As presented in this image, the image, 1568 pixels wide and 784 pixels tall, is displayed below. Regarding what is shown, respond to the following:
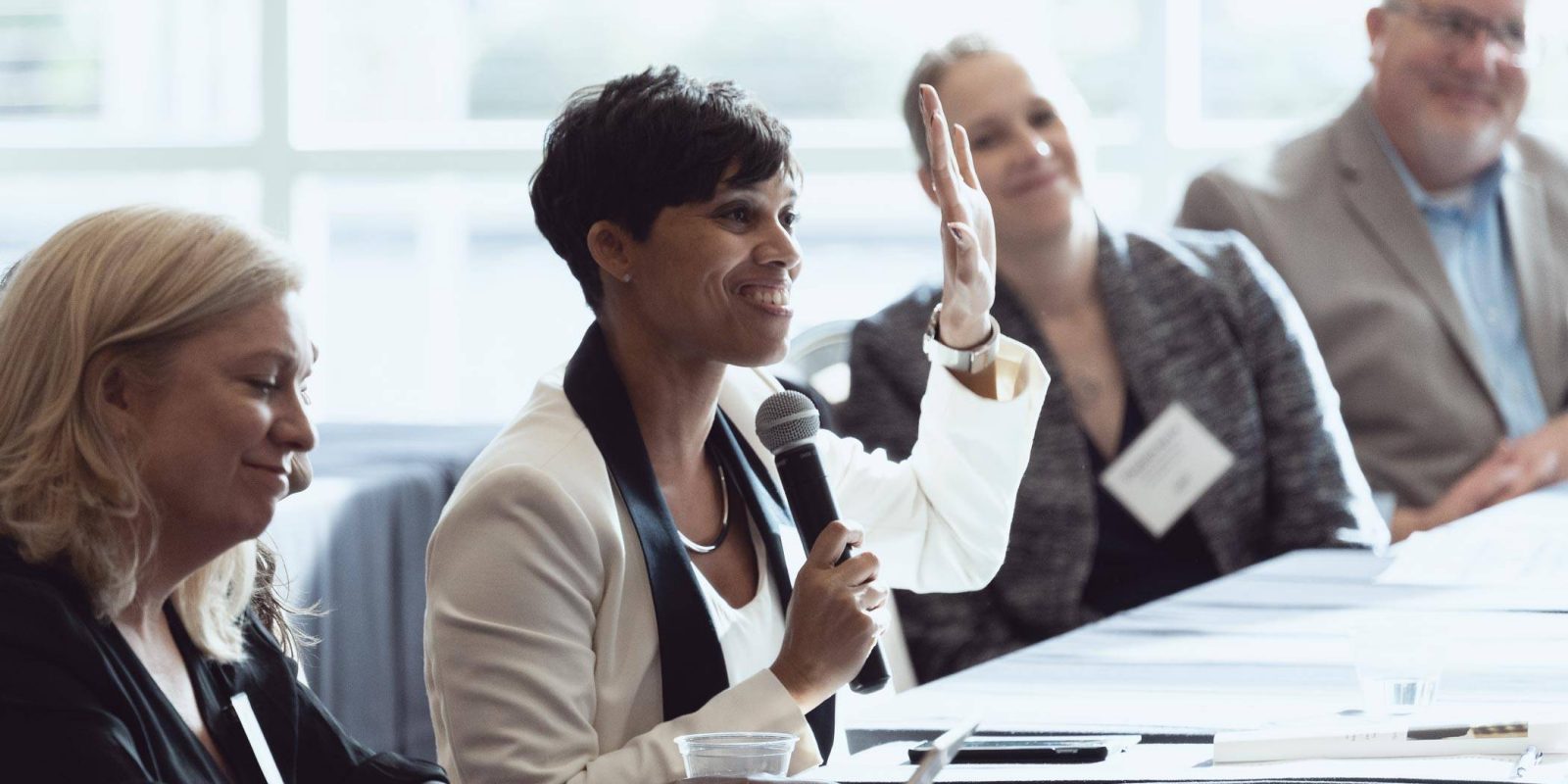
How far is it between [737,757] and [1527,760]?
551mm

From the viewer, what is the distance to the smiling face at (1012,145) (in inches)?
122

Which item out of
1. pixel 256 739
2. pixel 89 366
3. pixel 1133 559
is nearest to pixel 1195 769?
pixel 256 739

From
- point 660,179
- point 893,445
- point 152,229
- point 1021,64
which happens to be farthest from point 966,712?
point 1021,64

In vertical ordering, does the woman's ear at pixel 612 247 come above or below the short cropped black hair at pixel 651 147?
below

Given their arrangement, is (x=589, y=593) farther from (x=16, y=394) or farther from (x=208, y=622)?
(x=16, y=394)

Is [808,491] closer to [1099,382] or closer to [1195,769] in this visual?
[1195,769]

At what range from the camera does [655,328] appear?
6.02 feet

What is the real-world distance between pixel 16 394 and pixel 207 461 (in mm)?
147

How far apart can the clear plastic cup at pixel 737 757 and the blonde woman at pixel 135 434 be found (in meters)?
0.40

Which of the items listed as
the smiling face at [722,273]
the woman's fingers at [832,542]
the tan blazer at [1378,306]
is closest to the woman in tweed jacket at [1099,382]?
the tan blazer at [1378,306]

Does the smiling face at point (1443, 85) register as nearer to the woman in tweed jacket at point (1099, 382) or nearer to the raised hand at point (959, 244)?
the woman in tweed jacket at point (1099, 382)

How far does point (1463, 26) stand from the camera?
152 inches

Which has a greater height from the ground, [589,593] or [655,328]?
[655,328]

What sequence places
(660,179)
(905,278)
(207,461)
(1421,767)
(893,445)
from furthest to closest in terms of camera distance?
(905,278)
(893,445)
(660,179)
(207,461)
(1421,767)
